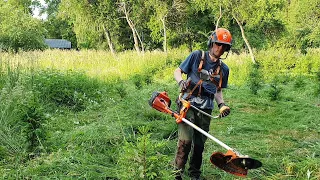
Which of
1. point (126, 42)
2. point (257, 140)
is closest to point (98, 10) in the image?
point (126, 42)

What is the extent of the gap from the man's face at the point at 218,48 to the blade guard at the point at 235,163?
3.20ft

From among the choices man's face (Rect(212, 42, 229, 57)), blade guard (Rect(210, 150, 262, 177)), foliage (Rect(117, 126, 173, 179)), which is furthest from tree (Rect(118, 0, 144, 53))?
foliage (Rect(117, 126, 173, 179))

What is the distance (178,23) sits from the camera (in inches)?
931

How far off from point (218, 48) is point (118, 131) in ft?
7.17

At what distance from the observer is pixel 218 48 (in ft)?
11.1

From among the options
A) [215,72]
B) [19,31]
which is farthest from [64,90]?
[19,31]

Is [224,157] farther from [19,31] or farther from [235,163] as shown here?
[19,31]

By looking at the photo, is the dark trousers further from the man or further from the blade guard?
the blade guard

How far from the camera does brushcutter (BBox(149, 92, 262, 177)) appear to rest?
113 inches

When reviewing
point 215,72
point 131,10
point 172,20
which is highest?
point 131,10

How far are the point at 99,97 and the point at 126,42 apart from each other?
21896 mm

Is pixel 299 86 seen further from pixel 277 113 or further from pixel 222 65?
pixel 222 65

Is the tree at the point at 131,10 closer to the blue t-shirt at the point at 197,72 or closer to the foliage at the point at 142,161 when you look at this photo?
the blue t-shirt at the point at 197,72

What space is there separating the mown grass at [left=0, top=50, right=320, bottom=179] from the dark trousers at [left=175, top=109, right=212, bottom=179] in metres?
0.15
